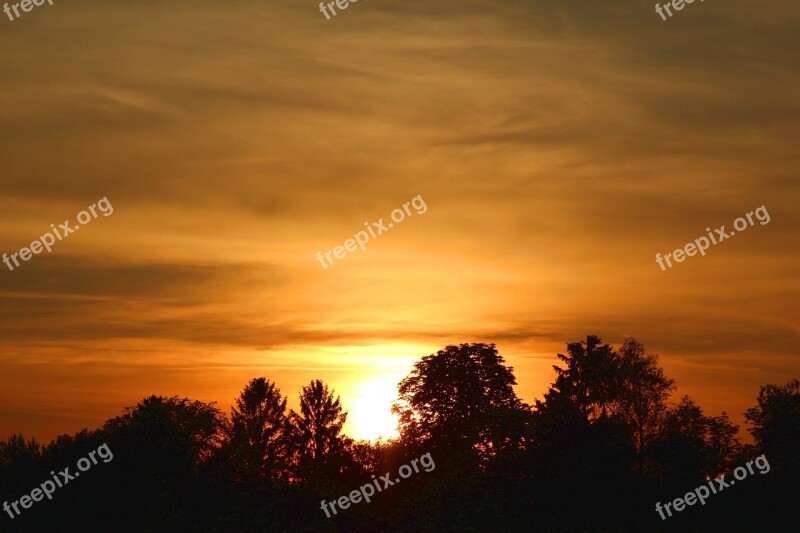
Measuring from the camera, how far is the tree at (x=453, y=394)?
130 meters

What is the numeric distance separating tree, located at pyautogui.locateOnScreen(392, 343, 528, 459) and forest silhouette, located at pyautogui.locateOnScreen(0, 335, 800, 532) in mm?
173

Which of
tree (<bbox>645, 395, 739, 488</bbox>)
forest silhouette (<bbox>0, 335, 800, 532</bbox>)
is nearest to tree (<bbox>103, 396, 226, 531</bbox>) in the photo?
forest silhouette (<bbox>0, 335, 800, 532</bbox>)

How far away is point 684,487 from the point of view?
67.1m

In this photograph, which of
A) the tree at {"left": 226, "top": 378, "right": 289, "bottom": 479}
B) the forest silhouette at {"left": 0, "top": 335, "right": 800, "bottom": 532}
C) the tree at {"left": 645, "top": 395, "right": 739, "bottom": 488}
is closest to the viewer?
the forest silhouette at {"left": 0, "top": 335, "right": 800, "bottom": 532}

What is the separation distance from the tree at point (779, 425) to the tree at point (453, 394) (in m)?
37.5

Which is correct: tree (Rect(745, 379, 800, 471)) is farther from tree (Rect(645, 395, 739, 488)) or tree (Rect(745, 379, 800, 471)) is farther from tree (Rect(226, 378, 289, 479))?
tree (Rect(226, 378, 289, 479))

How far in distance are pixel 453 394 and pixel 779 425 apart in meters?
55.5

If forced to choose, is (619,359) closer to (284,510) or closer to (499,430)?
(499,430)

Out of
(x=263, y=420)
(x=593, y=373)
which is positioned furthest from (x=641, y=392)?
→ (x=263, y=420)

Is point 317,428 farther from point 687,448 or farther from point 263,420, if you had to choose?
point 687,448

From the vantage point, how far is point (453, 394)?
133 metres

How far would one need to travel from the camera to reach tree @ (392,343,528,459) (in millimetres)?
129625

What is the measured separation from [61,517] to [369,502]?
42.7m

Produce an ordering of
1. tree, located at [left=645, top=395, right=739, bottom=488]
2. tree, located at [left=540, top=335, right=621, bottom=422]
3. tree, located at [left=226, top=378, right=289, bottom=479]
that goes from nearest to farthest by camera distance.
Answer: tree, located at [left=645, top=395, right=739, bottom=488] < tree, located at [left=540, top=335, right=621, bottom=422] < tree, located at [left=226, top=378, right=289, bottom=479]
